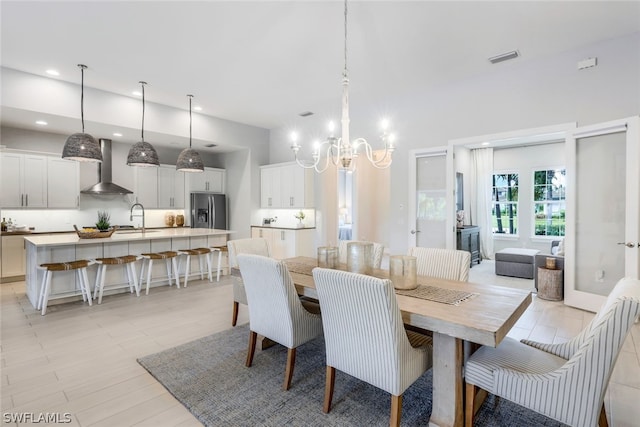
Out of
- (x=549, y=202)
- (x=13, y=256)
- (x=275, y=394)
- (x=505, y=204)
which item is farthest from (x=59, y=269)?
(x=549, y=202)

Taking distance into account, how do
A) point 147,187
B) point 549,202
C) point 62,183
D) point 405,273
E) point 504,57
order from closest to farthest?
point 405,273 < point 504,57 < point 62,183 < point 147,187 < point 549,202

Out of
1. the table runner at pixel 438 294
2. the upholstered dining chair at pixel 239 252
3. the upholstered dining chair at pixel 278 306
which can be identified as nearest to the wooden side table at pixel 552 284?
the table runner at pixel 438 294

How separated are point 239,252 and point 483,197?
A: 21.7 ft

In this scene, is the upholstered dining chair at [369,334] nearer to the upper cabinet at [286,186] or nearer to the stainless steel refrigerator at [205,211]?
the upper cabinet at [286,186]

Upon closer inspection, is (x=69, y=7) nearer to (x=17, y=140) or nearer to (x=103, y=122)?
(x=103, y=122)

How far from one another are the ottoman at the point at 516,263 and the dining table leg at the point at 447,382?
4.92 metres

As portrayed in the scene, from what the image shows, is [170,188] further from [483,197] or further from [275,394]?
[483,197]

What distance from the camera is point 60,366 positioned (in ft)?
8.69

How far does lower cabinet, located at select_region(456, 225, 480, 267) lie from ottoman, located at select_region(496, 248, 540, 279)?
28.0 inches

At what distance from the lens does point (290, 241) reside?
6.64 meters

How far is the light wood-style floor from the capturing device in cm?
208

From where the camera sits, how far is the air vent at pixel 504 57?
3.86 metres

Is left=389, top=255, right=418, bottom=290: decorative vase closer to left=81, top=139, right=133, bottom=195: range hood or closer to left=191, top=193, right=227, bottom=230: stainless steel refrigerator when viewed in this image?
left=191, top=193, right=227, bottom=230: stainless steel refrigerator

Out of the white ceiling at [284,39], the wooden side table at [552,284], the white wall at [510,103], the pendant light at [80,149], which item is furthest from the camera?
the wooden side table at [552,284]
